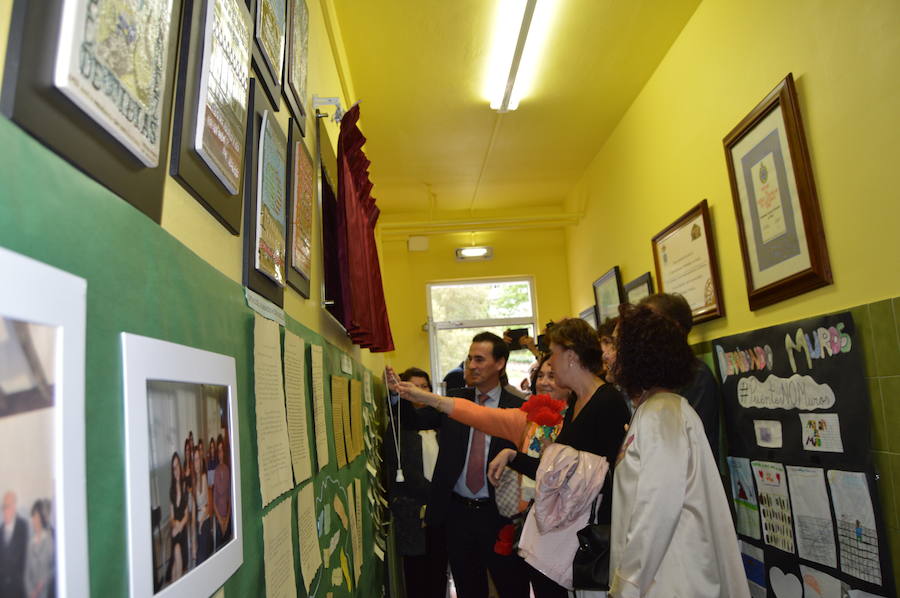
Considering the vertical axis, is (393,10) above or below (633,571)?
above

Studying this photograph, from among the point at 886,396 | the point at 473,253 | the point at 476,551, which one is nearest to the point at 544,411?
the point at 476,551

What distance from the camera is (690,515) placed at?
70.9 inches

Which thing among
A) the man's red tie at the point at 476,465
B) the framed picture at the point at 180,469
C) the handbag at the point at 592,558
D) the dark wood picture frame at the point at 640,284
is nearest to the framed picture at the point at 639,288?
the dark wood picture frame at the point at 640,284

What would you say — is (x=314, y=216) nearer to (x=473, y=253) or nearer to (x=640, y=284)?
(x=640, y=284)

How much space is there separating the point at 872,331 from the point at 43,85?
2.42 m

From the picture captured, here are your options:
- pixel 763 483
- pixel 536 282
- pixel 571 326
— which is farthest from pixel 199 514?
→ pixel 536 282

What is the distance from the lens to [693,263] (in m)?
3.68

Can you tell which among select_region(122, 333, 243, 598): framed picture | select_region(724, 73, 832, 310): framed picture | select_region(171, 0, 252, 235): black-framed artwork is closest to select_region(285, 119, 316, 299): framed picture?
select_region(171, 0, 252, 235): black-framed artwork

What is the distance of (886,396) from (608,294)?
131 inches

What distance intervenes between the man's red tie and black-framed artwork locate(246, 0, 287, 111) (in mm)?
2236

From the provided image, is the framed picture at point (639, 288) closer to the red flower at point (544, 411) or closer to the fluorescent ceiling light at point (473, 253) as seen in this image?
the red flower at point (544, 411)

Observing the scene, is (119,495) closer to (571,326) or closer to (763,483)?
(571,326)

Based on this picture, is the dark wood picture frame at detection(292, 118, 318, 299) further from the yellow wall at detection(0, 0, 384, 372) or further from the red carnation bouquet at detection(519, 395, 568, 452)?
the red carnation bouquet at detection(519, 395, 568, 452)

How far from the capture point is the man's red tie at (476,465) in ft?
10.4
